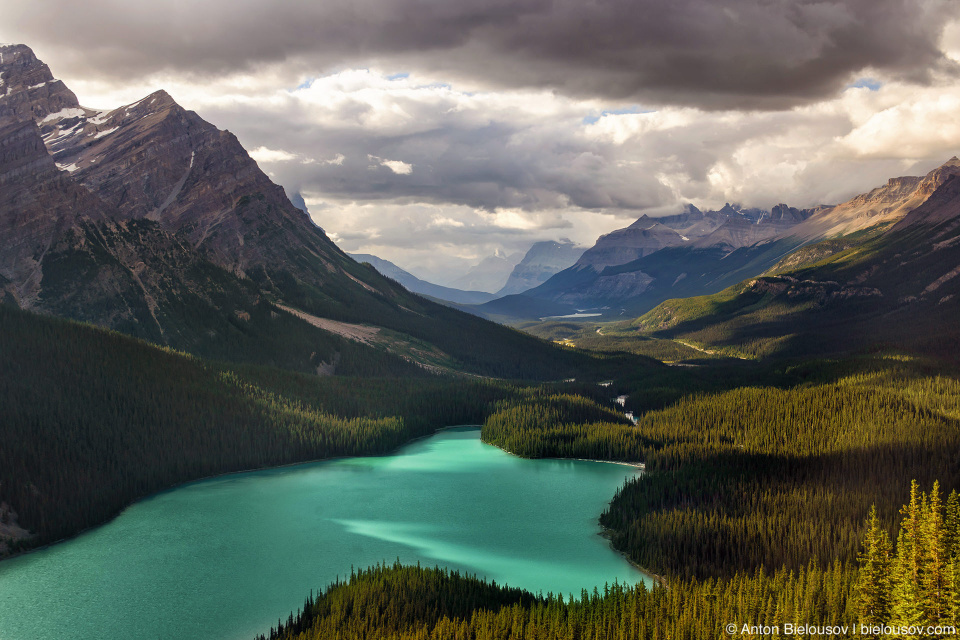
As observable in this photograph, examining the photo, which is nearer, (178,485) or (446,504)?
(446,504)

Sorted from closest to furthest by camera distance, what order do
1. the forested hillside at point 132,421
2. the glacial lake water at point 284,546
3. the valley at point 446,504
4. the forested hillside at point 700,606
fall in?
the forested hillside at point 700,606
the valley at point 446,504
the glacial lake water at point 284,546
the forested hillside at point 132,421

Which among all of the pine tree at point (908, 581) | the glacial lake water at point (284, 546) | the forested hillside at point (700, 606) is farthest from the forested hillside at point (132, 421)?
the pine tree at point (908, 581)

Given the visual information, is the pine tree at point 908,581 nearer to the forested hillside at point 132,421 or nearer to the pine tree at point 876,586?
the pine tree at point 876,586

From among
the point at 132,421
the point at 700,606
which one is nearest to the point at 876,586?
the point at 700,606

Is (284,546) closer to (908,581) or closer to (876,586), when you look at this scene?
(876,586)

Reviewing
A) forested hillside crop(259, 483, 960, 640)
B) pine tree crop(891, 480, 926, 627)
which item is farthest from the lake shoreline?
pine tree crop(891, 480, 926, 627)

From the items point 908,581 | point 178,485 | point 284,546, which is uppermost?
point 908,581

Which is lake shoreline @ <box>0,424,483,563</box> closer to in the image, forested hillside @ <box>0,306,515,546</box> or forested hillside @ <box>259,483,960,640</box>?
forested hillside @ <box>0,306,515,546</box>

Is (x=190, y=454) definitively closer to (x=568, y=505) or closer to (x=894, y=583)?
(x=568, y=505)

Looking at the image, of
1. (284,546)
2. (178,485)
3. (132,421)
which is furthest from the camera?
(132,421)
